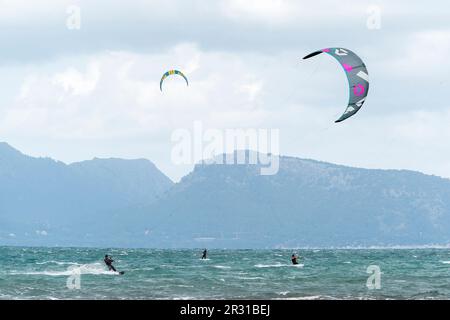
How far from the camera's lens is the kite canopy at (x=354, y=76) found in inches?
1452

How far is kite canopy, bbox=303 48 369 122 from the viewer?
36875 millimetres

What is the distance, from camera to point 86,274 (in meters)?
56.9

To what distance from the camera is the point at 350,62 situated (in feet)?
124

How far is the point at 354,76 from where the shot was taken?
123 ft

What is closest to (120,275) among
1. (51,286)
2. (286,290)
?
(51,286)

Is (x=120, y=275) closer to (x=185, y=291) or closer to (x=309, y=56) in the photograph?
(x=185, y=291)
